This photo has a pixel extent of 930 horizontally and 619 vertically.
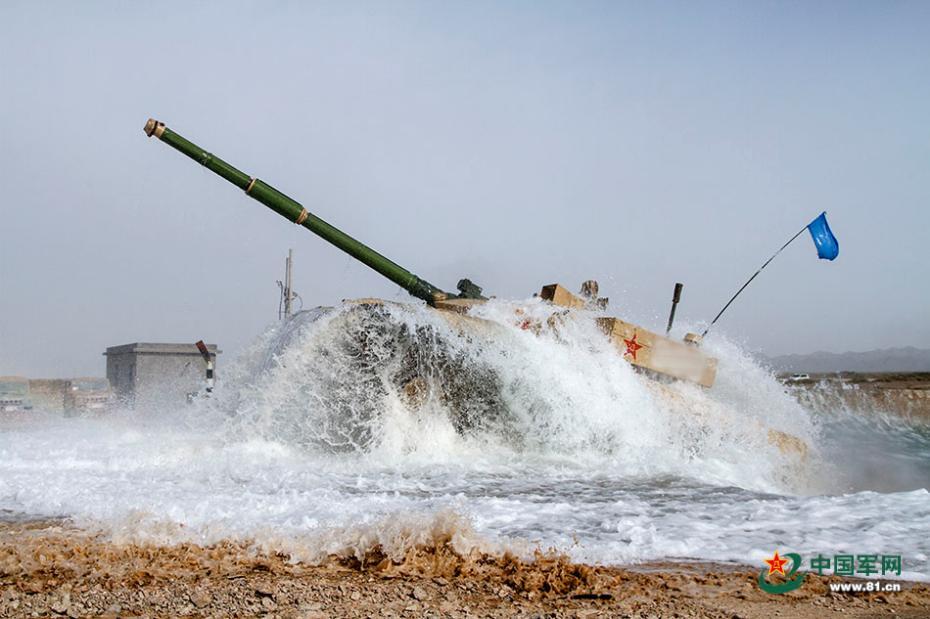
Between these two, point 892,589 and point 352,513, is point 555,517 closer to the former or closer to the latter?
point 352,513

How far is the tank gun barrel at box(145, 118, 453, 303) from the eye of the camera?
1113 cm

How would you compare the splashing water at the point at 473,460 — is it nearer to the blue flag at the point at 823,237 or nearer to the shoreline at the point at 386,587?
the shoreline at the point at 386,587

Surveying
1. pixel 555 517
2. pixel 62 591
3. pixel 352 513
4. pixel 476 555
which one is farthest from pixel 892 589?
pixel 62 591

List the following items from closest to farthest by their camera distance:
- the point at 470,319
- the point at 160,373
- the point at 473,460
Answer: the point at 473,460 < the point at 470,319 < the point at 160,373

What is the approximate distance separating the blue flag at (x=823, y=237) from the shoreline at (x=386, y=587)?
942cm

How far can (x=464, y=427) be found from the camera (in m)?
9.84

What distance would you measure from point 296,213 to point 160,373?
11790mm

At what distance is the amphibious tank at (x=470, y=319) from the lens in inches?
388

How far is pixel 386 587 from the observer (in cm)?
347
